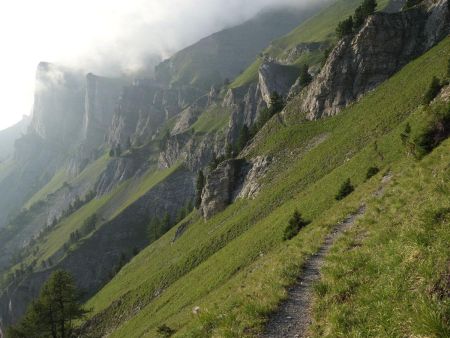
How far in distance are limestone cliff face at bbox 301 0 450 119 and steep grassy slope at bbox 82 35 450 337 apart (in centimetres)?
429

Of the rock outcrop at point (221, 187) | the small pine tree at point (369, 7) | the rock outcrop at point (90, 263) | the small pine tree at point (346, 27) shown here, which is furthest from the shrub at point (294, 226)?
the rock outcrop at point (90, 263)

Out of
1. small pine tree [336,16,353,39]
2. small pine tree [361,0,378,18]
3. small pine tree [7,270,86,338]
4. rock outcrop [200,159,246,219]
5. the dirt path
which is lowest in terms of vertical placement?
rock outcrop [200,159,246,219]

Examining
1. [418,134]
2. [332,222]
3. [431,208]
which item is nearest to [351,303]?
[431,208]

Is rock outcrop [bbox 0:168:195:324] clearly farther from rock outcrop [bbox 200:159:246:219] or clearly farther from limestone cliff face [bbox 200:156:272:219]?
limestone cliff face [bbox 200:156:272:219]

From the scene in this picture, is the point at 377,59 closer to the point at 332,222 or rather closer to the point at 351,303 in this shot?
the point at 332,222

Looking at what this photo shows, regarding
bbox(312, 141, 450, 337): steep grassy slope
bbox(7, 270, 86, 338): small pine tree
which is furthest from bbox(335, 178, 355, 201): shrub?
bbox(7, 270, 86, 338): small pine tree

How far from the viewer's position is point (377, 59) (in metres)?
80.1

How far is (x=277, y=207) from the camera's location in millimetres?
63875

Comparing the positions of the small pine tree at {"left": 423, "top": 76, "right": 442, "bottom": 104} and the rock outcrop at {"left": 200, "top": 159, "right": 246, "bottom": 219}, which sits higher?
the small pine tree at {"left": 423, "top": 76, "right": 442, "bottom": 104}

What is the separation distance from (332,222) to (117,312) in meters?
64.1

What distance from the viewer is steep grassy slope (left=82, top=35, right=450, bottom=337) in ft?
151

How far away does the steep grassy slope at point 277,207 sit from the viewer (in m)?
46.1

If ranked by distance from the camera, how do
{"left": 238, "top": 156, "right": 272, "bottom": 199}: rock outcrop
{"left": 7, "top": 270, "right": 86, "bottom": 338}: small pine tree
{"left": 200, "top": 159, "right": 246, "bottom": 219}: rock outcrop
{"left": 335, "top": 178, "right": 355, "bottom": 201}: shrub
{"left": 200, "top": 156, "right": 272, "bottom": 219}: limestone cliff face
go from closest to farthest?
1. {"left": 335, "top": 178, "right": 355, "bottom": 201}: shrub
2. {"left": 7, "top": 270, "right": 86, "bottom": 338}: small pine tree
3. {"left": 238, "top": 156, "right": 272, "bottom": 199}: rock outcrop
4. {"left": 200, "top": 156, "right": 272, "bottom": 219}: limestone cliff face
5. {"left": 200, "top": 159, "right": 246, "bottom": 219}: rock outcrop

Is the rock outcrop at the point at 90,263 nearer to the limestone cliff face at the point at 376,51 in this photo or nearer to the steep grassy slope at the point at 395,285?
the limestone cliff face at the point at 376,51
